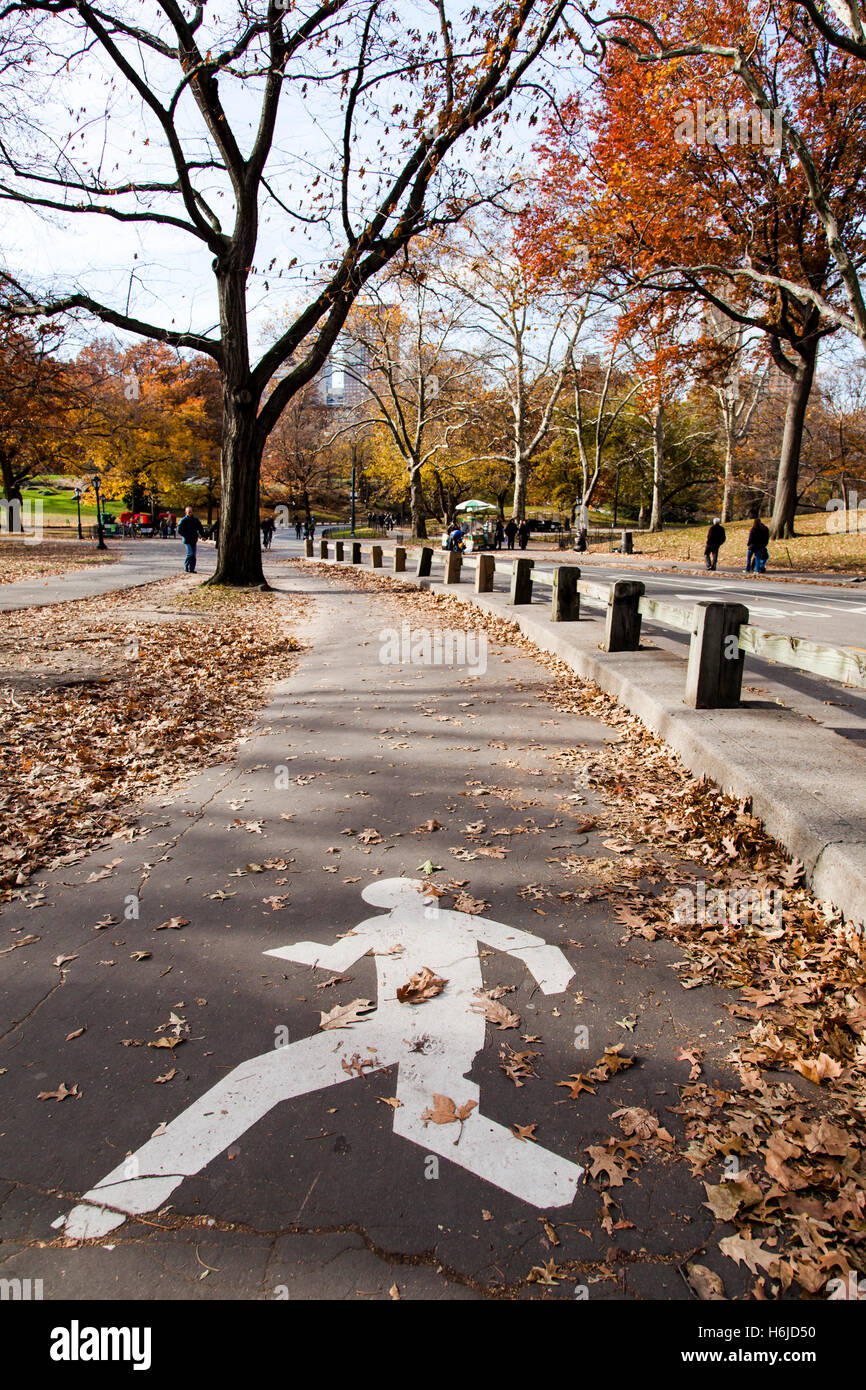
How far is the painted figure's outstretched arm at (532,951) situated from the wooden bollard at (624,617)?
528cm

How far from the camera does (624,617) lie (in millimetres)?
8453

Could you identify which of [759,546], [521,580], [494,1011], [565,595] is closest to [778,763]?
[494,1011]

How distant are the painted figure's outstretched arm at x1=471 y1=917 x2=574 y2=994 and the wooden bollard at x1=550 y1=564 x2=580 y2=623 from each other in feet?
24.2

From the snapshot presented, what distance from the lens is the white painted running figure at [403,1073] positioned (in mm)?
2289

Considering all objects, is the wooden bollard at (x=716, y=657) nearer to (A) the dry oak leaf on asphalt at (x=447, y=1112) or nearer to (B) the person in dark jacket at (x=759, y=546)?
(A) the dry oak leaf on asphalt at (x=447, y=1112)

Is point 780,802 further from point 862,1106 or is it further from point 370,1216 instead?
point 370,1216

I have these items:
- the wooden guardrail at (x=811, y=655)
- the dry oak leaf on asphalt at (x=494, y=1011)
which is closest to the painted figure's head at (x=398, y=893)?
the dry oak leaf on asphalt at (x=494, y=1011)

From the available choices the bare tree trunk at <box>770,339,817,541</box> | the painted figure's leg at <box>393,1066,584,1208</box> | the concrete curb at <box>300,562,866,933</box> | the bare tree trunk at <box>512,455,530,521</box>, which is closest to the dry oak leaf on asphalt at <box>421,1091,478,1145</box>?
the painted figure's leg at <box>393,1066,584,1208</box>

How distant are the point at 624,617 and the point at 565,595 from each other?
7.87ft

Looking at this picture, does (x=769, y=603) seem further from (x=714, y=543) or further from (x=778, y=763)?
(x=714, y=543)

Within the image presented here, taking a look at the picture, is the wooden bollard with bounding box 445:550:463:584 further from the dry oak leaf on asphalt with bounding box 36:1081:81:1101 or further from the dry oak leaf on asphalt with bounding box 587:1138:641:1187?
the dry oak leaf on asphalt with bounding box 587:1138:641:1187

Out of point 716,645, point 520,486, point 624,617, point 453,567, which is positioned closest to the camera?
point 716,645

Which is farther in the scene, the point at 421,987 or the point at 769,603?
the point at 769,603

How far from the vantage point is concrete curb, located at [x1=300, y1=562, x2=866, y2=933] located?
3.64m
